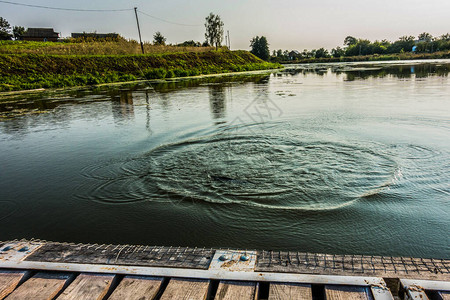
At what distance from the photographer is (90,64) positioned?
33.3 meters

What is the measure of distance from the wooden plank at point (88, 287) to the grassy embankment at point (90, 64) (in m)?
27.7

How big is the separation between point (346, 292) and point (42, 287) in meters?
2.09

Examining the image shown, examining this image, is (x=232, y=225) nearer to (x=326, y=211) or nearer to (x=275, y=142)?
(x=326, y=211)

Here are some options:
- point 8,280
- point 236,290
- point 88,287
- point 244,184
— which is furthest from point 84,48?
point 236,290

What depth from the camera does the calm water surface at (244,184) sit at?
3.33m

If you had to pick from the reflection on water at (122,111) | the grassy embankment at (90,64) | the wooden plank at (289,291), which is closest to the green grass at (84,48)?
the grassy embankment at (90,64)

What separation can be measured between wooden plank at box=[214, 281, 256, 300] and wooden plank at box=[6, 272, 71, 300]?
1.15m

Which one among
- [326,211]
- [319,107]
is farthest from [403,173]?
[319,107]

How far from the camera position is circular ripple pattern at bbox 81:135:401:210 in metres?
4.17

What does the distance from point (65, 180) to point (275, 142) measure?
14.3 ft

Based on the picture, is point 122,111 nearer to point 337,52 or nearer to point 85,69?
point 85,69

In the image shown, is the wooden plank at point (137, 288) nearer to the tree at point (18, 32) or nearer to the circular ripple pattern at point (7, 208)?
the circular ripple pattern at point (7, 208)

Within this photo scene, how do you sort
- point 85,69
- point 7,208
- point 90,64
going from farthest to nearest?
point 90,64 < point 85,69 < point 7,208

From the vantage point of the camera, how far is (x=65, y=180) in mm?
5168
